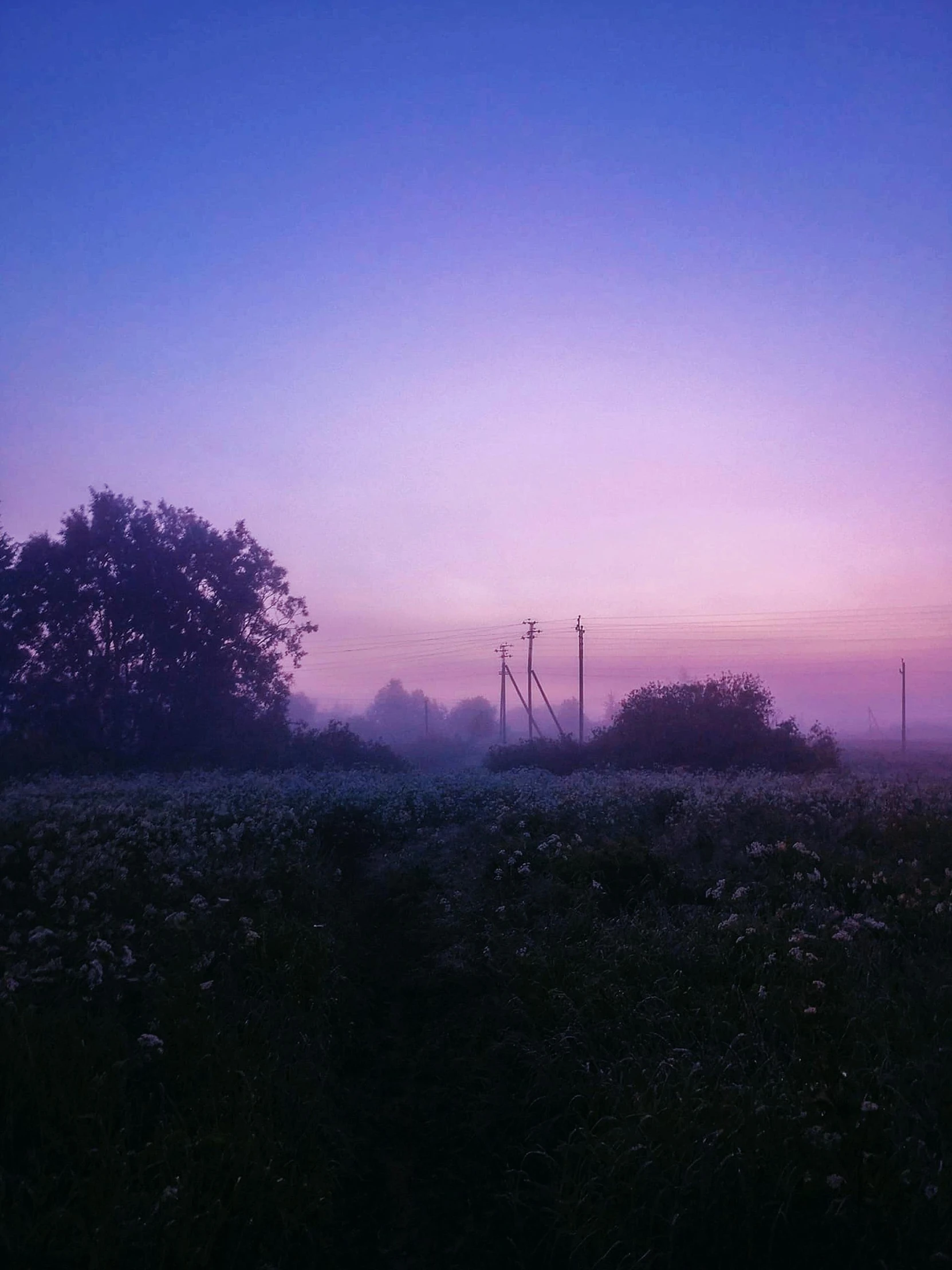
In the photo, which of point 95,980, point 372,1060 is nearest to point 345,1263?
point 372,1060

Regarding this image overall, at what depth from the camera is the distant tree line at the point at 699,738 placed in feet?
93.4

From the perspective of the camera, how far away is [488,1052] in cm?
648

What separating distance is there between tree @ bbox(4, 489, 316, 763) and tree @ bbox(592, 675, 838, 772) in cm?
1525

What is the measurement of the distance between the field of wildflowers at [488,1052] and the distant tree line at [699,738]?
1818 centimetres

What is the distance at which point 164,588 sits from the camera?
105 feet

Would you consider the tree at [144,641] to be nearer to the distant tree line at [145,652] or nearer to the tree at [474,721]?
the distant tree line at [145,652]

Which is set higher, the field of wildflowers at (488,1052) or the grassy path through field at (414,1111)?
the field of wildflowers at (488,1052)

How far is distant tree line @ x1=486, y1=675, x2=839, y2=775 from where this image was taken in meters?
28.5

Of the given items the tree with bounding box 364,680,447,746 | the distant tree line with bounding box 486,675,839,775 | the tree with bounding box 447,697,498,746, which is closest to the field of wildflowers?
the distant tree line with bounding box 486,675,839,775

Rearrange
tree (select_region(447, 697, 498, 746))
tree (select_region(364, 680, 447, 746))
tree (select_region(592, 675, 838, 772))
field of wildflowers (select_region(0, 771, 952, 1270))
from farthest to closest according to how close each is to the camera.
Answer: tree (select_region(364, 680, 447, 746))
tree (select_region(447, 697, 498, 746))
tree (select_region(592, 675, 838, 772))
field of wildflowers (select_region(0, 771, 952, 1270))

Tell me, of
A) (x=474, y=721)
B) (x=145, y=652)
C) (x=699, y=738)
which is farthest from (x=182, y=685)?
(x=474, y=721)

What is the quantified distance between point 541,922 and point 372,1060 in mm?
2434

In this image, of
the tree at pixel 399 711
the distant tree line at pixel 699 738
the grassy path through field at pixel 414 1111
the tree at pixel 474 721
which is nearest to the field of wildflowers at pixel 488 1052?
the grassy path through field at pixel 414 1111

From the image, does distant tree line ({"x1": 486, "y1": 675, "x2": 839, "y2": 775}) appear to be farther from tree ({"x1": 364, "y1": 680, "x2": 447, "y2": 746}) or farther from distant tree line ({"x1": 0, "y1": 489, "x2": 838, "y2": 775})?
tree ({"x1": 364, "y1": 680, "x2": 447, "y2": 746})
